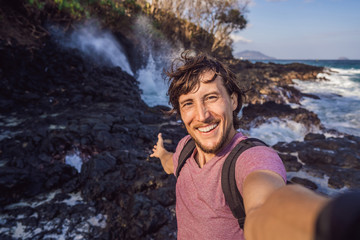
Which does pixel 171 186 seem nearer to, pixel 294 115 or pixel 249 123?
pixel 249 123

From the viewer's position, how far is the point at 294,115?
11.2 meters

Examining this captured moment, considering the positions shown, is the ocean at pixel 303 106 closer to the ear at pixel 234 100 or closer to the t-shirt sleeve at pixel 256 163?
the ear at pixel 234 100

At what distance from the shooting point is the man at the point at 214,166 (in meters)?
0.95

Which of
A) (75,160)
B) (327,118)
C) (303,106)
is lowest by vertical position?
(327,118)

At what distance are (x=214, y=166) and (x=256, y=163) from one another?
0.31 m

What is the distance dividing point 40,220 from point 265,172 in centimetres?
405

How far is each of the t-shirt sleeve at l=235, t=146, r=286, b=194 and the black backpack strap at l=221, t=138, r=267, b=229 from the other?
0.09 ft

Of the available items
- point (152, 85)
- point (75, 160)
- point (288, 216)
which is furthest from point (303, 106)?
point (288, 216)

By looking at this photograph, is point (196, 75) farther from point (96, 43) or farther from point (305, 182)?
point (96, 43)

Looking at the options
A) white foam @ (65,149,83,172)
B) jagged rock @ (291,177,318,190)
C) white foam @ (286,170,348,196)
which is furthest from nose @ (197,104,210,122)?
white foam @ (286,170,348,196)

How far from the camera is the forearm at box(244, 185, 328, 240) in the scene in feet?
1.73

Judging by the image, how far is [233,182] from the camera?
121 cm

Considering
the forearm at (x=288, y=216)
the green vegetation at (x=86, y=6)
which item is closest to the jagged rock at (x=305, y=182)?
the forearm at (x=288, y=216)

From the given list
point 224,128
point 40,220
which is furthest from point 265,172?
point 40,220
